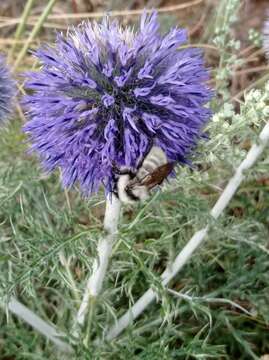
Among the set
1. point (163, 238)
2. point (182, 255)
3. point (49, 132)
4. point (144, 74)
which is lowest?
point (182, 255)

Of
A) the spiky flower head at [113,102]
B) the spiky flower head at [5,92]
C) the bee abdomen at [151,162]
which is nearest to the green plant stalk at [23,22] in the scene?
the spiky flower head at [5,92]

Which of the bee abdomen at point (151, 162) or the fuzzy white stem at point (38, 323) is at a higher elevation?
the bee abdomen at point (151, 162)

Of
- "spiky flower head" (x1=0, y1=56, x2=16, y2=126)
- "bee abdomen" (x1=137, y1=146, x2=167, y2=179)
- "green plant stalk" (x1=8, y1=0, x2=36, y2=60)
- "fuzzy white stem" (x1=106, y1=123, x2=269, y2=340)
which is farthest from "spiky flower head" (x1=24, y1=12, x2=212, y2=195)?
"green plant stalk" (x1=8, y1=0, x2=36, y2=60)

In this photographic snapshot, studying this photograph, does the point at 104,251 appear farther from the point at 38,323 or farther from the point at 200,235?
the point at 38,323

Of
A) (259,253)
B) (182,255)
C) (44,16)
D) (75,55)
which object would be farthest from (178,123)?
(44,16)

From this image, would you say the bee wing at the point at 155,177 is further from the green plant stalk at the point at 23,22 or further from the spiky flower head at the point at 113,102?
the green plant stalk at the point at 23,22

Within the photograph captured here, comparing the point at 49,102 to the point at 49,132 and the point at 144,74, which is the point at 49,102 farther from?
the point at 144,74

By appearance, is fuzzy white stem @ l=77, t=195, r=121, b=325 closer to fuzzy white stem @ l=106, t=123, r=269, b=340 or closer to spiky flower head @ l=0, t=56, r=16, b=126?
fuzzy white stem @ l=106, t=123, r=269, b=340
